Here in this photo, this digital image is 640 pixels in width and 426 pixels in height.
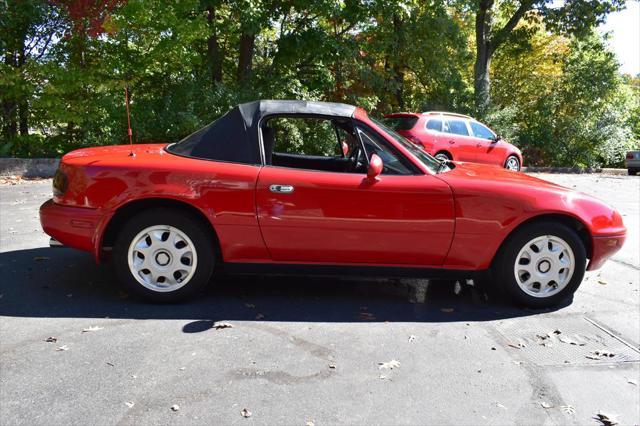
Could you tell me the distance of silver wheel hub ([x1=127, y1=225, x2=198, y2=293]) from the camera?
13.6 feet

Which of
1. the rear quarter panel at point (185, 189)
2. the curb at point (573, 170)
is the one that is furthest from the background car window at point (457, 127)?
the rear quarter panel at point (185, 189)

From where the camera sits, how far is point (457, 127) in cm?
1416

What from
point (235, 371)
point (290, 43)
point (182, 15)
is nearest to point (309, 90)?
point (290, 43)

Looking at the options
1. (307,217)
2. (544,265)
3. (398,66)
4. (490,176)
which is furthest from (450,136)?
(307,217)

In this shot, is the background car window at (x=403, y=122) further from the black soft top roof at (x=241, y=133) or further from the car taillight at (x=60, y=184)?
the car taillight at (x=60, y=184)

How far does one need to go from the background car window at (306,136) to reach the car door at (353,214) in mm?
619

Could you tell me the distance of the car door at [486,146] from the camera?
47.4 feet

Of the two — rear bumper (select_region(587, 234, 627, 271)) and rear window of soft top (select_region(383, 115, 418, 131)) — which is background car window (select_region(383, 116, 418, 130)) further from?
rear bumper (select_region(587, 234, 627, 271))

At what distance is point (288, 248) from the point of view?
4211 mm

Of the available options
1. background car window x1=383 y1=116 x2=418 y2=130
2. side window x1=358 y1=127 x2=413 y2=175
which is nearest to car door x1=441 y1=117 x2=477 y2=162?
background car window x1=383 y1=116 x2=418 y2=130

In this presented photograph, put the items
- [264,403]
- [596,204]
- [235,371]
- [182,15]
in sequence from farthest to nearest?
1. [182,15]
2. [596,204]
3. [235,371]
4. [264,403]

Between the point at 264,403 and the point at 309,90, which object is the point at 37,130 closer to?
the point at 309,90

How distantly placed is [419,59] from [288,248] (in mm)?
16765

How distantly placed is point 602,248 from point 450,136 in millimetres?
9821
